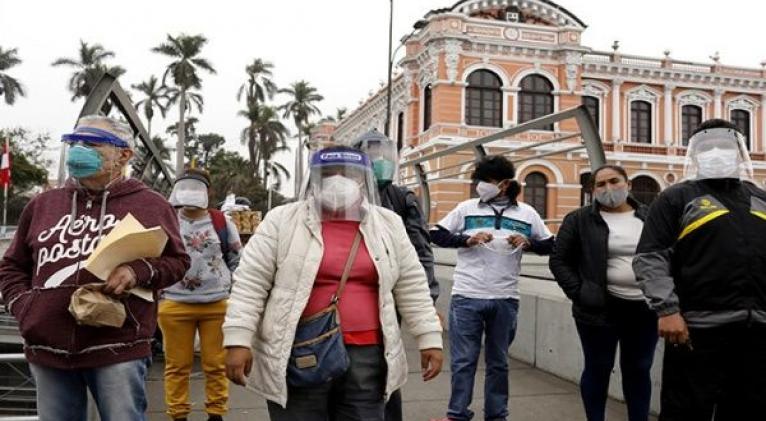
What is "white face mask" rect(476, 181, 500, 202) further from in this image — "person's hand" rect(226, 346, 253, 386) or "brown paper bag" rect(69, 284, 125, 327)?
"brown paper bag" rect(69, 284, 125, 327)

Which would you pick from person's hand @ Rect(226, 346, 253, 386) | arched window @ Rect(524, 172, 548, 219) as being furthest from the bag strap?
arched window @ Rect(524, 172, 548, 219)

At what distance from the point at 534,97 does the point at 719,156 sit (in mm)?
28045

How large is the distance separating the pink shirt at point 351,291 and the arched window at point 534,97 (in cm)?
2835

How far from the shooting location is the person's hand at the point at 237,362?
8.73 feet

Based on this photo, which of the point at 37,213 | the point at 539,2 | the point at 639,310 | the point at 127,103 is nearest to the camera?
the point at 37,213

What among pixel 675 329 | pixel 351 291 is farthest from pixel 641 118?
pixel 351 291

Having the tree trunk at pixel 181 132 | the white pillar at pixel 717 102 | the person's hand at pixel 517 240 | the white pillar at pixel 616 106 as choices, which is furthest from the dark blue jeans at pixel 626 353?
the tree trunk at pixel 181 132

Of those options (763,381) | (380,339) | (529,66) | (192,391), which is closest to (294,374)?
(380,339)

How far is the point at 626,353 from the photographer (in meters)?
4.22

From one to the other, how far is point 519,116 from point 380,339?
28.4 m

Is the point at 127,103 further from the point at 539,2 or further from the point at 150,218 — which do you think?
the point at 539,2

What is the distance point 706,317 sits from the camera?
3.20m

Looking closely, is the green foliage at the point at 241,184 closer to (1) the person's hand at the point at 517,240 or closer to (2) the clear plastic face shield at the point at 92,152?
(1) the person's hand at the point at 517,240

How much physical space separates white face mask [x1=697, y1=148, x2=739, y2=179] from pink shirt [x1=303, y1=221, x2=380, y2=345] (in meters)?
1.80
